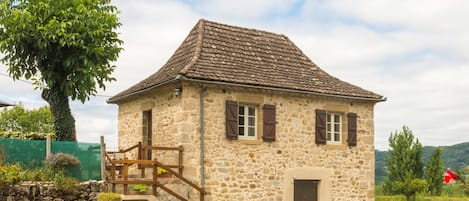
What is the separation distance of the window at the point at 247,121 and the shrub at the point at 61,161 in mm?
4610

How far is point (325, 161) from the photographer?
750 inches

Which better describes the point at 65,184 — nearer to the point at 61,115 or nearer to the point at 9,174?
the point at 9,174

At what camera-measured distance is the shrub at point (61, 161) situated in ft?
54.6

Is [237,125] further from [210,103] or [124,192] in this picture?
[124,192]

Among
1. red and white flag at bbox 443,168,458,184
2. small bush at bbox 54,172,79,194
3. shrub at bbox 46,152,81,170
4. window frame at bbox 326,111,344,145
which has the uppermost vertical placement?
window frame at bbox 326,111,344,145

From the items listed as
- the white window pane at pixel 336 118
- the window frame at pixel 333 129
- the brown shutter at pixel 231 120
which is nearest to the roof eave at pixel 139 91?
the brown shutter at pixel 231 120

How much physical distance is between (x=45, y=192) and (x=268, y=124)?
6.36 m

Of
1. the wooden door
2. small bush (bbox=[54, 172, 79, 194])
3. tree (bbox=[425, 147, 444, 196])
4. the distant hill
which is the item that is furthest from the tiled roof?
the distant hill

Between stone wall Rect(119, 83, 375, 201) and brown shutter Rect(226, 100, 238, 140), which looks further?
brown shutter Rect(226, 100, 238, 140)

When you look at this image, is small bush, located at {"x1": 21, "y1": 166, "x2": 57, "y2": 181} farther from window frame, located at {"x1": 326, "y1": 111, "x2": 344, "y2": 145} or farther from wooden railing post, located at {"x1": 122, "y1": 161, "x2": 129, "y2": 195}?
window frame, located at {"x1": 326, "y1": 111, "x2": 344, "y2": 145}

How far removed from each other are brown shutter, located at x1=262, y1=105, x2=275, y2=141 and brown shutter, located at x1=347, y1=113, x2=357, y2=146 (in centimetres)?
301

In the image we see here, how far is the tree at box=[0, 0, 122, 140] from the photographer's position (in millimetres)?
19078

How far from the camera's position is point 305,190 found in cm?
1878

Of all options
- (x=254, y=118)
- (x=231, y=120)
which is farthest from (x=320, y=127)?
(x=231, y=120)
